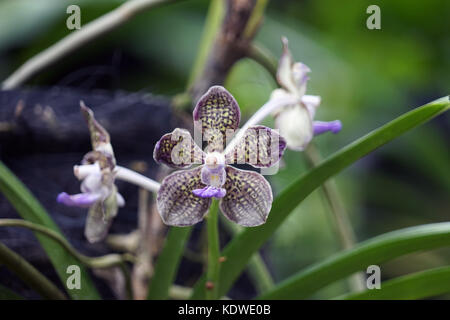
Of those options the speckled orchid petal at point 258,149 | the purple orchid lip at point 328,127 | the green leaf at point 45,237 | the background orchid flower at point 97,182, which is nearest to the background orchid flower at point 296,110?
the purple orchid lip at point 328,127

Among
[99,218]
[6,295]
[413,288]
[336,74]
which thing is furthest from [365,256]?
[336,74]

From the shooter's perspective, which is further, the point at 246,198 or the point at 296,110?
the point at 296,110


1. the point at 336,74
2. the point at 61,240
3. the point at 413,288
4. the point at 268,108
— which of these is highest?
the point at 336,74

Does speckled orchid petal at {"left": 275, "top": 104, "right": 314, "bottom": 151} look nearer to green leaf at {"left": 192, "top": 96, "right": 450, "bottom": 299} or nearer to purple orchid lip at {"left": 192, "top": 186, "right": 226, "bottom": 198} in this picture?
green leaf at {"left": 192, "top": 96, "right": 450, "bottom": 299}

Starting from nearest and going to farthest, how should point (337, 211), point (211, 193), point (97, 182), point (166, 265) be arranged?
1. point (211, 193)
2. point (97, 182)
3. point (166, 265)
4. point (337, 211)

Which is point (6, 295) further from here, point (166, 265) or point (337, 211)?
point (337, 211)

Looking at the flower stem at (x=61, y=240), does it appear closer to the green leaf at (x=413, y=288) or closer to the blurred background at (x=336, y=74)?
the green leaf at (x=413, y=288)

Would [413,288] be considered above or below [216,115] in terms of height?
below
